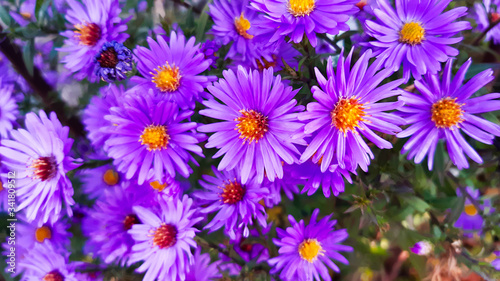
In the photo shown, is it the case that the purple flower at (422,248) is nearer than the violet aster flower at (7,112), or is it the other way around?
the purple flower at (422,248)

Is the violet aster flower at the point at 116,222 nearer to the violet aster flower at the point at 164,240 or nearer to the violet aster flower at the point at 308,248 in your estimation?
the violet aster flower at the point at 164,240

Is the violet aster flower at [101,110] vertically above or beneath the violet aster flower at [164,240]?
above

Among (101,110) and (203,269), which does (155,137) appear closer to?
(101,110)

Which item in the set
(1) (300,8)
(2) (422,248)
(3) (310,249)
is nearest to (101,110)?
(1) (300,8)

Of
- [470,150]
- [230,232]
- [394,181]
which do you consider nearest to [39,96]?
[230,232]

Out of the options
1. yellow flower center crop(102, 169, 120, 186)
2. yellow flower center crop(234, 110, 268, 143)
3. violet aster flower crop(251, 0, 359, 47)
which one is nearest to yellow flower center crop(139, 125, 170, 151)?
yellow flower center crop(234, 110, 268, 143)

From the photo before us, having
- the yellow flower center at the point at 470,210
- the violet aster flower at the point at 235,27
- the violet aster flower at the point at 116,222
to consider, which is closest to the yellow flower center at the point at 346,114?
the violet aster flower at the point at 235,27

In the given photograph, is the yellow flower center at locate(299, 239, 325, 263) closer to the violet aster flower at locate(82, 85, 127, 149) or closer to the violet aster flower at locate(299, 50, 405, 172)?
the violet aster flower at locate(299, 50, 405, 172)
